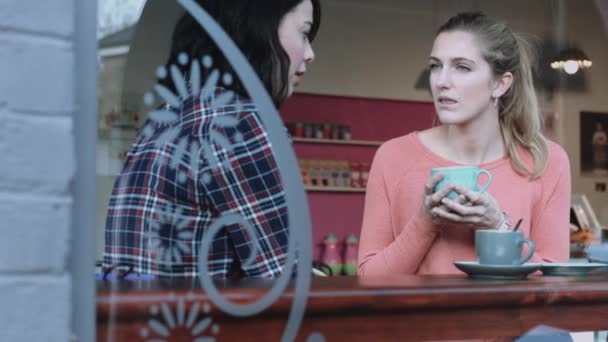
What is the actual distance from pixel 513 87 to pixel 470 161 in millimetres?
241

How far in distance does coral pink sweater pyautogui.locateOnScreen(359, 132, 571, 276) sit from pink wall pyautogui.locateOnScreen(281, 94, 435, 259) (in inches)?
9.2

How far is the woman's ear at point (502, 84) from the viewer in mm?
2188

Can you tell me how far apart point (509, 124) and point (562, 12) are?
4903 mm

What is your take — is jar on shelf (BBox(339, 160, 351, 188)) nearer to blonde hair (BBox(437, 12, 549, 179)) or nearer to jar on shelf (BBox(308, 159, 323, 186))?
jar on shelf (BBox(308, 159, 323, 186))

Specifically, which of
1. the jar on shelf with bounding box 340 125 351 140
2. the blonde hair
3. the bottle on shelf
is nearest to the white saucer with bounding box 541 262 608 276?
the blonde hair

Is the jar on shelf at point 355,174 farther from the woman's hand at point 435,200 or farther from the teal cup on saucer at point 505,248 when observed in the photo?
the teal cup on saucer at point 505,248

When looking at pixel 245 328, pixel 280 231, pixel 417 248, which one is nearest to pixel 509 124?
pixel 417 248

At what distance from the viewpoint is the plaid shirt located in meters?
1.43

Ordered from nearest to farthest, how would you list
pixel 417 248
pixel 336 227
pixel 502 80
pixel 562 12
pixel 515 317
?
pixel 515 317
pixel 417 248
pixel 502 80
pixel 336 227
pixel 562 12

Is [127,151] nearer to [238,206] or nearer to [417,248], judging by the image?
[238,206]

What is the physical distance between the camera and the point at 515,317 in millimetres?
1581

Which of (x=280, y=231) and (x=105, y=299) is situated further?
(x=280, y=231)

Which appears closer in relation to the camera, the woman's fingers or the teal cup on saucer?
the teal cup on saucer

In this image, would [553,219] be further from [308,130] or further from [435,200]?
[308,130]
